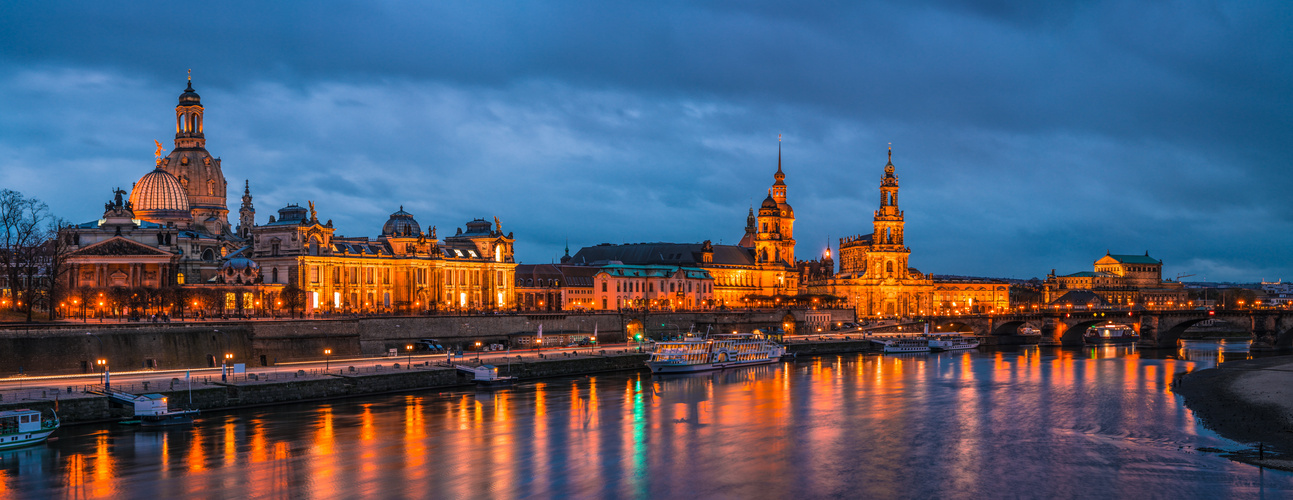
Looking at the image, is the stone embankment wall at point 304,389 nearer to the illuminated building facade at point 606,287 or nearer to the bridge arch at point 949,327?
the illuminated building facade at point 606,287

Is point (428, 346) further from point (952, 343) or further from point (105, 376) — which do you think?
point (952, 343)

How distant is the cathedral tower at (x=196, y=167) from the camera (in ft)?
423

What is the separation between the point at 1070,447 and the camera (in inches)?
1916

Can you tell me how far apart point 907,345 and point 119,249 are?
83.6m

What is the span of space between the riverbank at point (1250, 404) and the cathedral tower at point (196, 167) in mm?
103864

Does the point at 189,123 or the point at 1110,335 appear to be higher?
the point at 189,123

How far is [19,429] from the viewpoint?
4641 cm

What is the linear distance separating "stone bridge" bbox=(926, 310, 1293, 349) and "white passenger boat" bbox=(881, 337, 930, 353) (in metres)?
18.2

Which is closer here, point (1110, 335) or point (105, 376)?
point (105, 376)

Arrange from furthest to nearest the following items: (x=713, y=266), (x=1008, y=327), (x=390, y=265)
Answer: (x=713, y=266) → (x=1008, y=327) → (x=390, y=265)

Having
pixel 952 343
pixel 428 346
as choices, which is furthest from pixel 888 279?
pixel 428 346

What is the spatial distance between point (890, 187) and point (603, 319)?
89106 millimetres

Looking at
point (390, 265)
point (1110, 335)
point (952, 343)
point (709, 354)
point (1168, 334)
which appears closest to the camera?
point (709, 354)

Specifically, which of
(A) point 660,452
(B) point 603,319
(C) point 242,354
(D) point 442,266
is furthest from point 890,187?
(A) point 660,452
